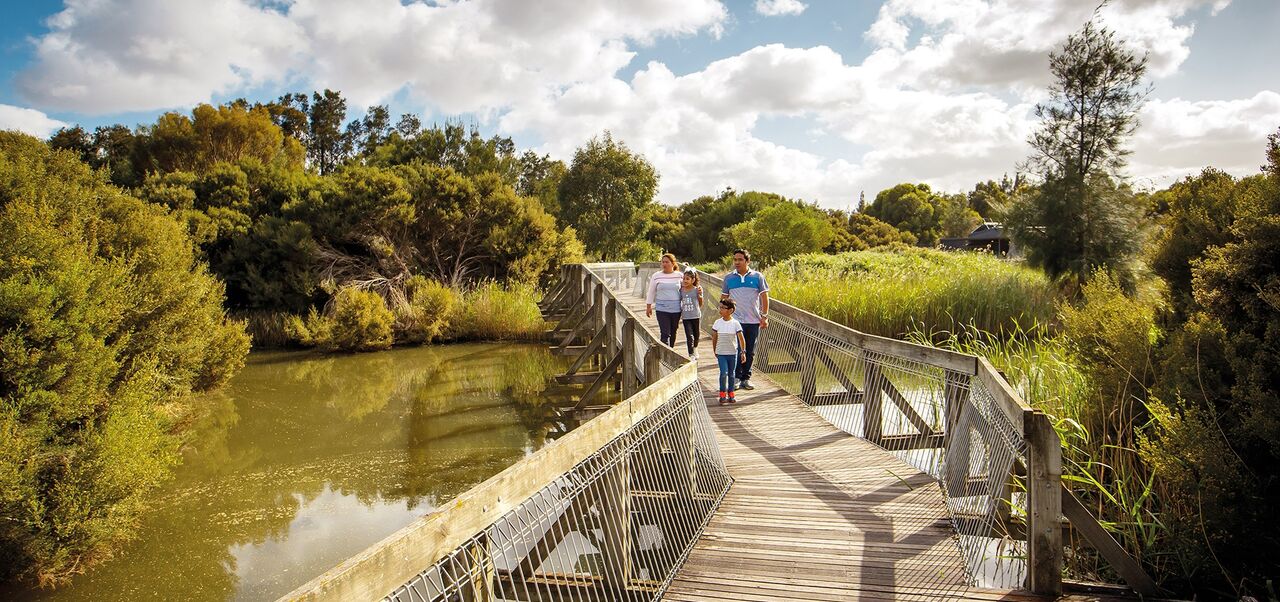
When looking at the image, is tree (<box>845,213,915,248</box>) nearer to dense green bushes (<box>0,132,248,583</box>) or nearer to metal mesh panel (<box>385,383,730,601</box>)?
dense green bushes (<box>0,132,248,583</box>)

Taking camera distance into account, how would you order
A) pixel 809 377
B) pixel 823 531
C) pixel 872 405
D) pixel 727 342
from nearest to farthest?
pixel 823 531 < pixel 872 405 < pixel 727 342 < pixel 809 377

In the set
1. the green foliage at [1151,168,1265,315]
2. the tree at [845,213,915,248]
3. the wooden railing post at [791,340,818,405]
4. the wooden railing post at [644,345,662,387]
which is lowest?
the wooden railing post at [791,340,818,405]

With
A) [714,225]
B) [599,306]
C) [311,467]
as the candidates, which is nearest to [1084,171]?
[599,306]

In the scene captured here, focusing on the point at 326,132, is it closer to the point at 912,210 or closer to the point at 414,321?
the point at 414,321

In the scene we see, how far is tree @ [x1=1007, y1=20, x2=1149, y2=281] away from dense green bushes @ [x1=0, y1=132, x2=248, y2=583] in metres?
21.3

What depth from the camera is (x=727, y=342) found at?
26.8 feet

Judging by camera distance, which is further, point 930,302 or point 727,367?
point 930,302

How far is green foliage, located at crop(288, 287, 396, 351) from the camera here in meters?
24.1

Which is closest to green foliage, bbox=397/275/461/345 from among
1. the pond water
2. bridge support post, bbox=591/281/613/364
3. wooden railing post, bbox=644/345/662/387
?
the pond water

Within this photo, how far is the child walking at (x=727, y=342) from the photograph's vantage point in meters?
8.09

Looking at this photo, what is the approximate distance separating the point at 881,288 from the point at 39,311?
598 inches

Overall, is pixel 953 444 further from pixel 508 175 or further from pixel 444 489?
pixel 508 175

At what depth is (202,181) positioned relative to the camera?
2731 cm

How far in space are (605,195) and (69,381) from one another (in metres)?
33.5
